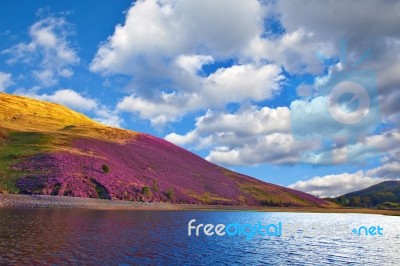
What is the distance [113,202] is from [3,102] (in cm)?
11451

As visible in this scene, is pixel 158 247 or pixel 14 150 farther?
pixel 14 150

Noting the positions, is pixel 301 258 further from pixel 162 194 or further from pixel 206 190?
pixel 206 190

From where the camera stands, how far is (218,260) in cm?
3388

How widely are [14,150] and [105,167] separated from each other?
1080 inches

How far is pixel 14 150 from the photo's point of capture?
108m

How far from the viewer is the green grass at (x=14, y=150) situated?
87.6m

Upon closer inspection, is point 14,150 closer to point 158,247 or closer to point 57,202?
point 57,202

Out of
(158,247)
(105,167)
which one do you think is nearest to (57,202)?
(105,167)

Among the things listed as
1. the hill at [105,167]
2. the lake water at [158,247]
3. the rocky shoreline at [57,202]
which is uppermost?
the hill at [105,167]

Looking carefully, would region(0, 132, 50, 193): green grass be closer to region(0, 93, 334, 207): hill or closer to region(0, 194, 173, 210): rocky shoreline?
region(0, 93, 334, 207): hill

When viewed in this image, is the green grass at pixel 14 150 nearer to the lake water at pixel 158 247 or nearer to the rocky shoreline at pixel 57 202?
the rocky shoreline at pixel 57 202

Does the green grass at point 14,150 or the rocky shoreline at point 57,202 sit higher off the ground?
the green grass at point 14,150

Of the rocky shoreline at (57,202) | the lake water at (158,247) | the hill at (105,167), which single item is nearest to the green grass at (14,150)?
the hill at (105,167)

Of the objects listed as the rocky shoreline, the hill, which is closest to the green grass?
the hill
